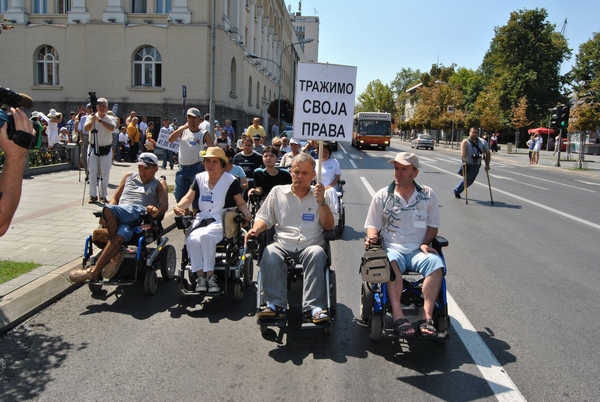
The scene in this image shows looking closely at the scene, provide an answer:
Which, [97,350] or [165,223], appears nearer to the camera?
[97,350]

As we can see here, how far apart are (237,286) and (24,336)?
2.02 m

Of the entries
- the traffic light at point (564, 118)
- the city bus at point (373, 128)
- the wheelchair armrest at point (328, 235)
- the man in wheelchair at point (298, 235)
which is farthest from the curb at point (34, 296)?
the city bus at point (373, 128)

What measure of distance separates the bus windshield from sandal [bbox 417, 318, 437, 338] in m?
40.0

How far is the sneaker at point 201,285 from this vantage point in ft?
17.0

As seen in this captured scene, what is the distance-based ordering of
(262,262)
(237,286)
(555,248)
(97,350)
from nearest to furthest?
(97,350) < (262,262) < (237,286) < (555,248)

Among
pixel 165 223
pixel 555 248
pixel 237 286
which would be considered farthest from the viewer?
pixel 165 223

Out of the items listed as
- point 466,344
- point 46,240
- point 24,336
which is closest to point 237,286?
point 24,336

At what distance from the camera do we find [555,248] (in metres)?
8.28

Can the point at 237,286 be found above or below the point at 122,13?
below

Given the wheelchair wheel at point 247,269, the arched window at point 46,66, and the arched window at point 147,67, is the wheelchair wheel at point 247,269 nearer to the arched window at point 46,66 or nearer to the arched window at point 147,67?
the arched window at point 147,67

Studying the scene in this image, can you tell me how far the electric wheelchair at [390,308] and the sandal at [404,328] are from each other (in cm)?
5

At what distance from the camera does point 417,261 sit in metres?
4.56

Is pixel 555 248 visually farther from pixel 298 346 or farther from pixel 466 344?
pixel 298 346

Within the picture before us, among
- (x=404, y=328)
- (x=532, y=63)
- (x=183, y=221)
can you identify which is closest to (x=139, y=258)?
(x=183, y=221)
